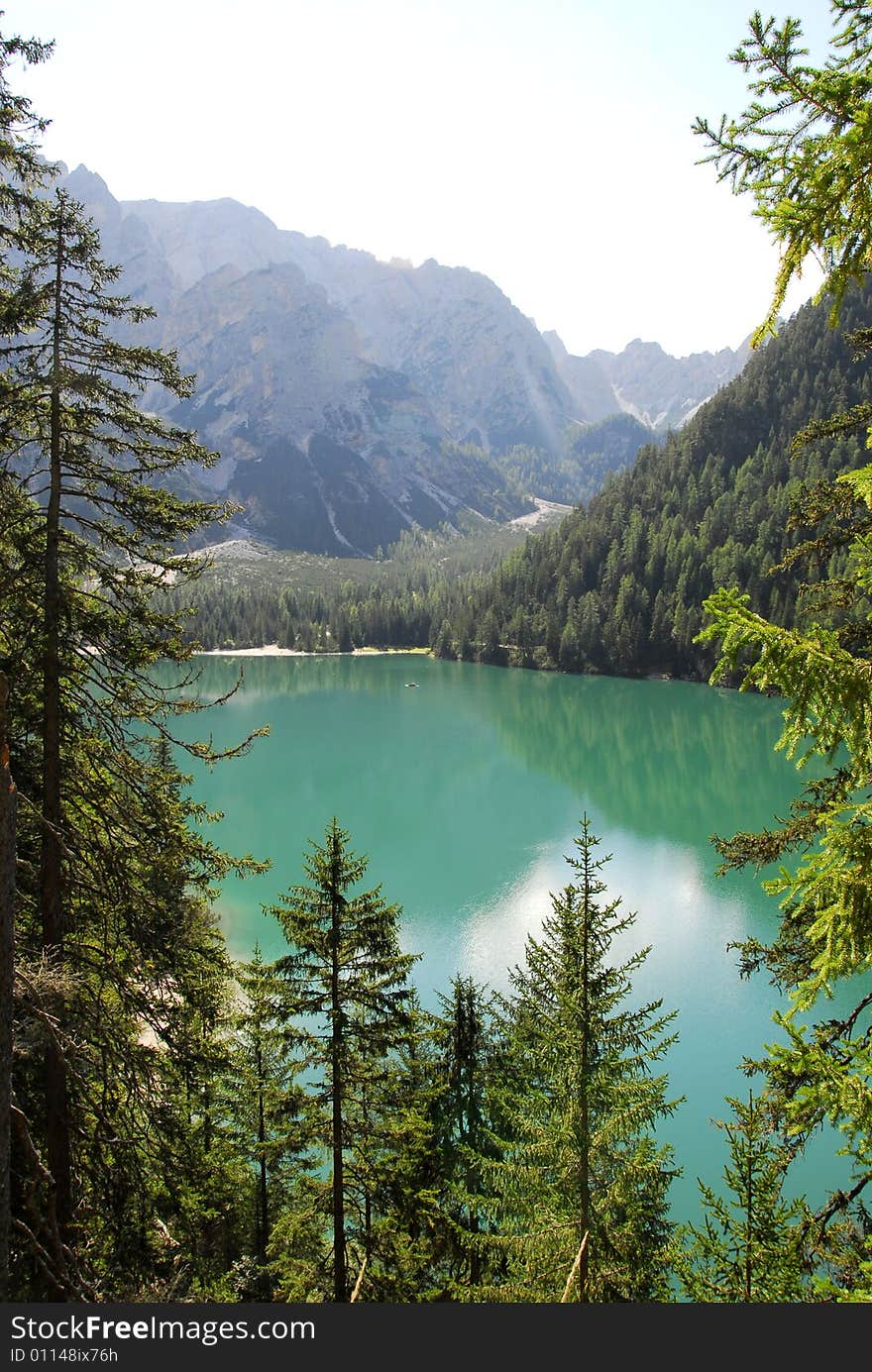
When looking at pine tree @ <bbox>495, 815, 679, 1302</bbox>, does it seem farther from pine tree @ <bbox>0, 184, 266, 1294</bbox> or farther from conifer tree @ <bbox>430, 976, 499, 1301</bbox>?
pine tree @ <bbox>0, 184, 266, 1294</bbox>

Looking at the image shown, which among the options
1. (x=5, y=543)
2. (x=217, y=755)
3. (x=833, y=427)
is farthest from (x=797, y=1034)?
(x=5, y=543)

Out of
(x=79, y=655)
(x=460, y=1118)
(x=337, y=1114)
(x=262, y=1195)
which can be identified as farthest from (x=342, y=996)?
(x=262, y=1195)

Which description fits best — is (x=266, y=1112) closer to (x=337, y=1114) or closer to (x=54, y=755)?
(x=337, y=1114)

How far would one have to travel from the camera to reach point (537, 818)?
4288 centimetres

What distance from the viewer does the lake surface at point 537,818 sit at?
70.2ft

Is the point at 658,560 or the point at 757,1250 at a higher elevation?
the point at 658,560

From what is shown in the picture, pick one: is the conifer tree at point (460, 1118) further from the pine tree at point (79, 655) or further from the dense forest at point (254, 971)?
the pine tree at point (79, 655)

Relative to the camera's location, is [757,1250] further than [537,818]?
No

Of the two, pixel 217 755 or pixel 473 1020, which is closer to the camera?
pixel 217 755

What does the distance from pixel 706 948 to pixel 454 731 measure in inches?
1741

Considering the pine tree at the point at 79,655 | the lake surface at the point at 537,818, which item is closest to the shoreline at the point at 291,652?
the lake surface at the point at 537,818

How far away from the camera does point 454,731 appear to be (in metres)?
68.7

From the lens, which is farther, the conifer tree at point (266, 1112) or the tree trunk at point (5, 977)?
the conifer tree at point (266, 1112)

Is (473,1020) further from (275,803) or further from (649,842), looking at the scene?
(275,803)
